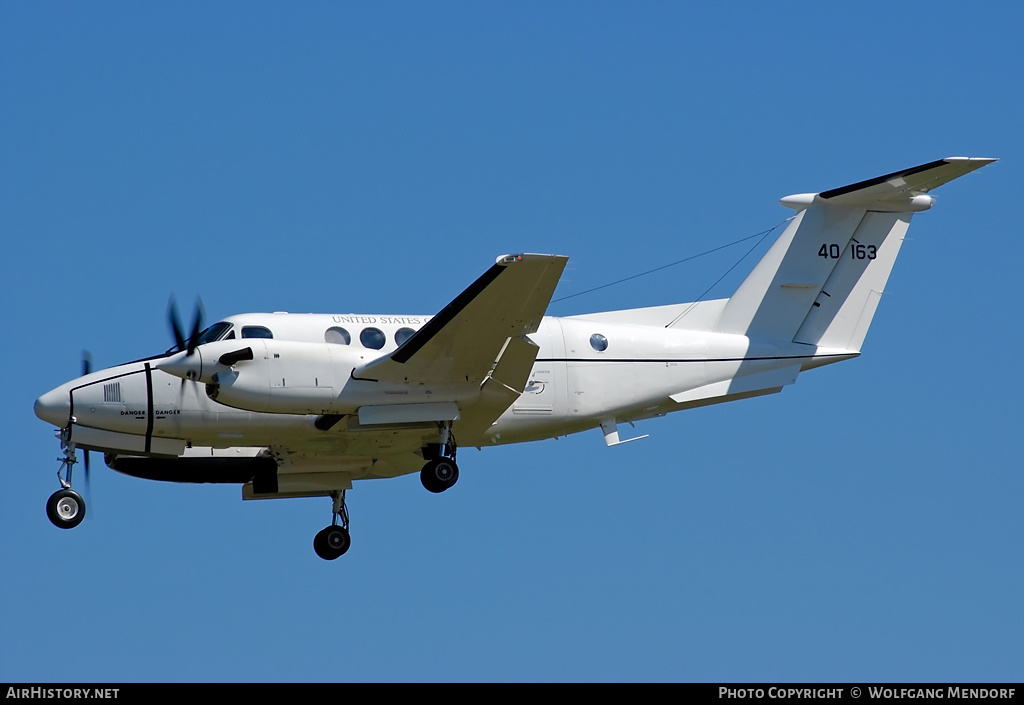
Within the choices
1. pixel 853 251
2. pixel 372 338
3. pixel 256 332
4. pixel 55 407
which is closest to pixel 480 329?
pixel 372 338

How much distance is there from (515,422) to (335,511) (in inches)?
150

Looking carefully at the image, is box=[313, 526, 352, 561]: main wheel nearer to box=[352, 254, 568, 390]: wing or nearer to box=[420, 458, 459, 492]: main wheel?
box=[420, 458, 459, 492]: main wheel

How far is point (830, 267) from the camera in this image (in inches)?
911

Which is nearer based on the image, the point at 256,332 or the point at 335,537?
the point at 256,332

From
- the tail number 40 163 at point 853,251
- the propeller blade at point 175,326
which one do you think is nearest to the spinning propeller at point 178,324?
the propeller blade at point 175,326

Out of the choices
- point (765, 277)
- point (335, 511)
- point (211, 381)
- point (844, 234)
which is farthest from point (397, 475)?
point (844, 234)

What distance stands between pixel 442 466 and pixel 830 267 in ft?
26.5

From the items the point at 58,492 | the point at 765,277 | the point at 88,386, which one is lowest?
the point at 58,492

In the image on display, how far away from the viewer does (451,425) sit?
2011 cm

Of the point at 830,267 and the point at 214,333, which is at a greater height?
the point at 830,267

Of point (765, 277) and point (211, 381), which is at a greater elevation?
point (765, 277)

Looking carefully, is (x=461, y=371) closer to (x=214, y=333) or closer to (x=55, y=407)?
(x=214, y=333)

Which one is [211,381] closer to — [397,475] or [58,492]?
[58,492]

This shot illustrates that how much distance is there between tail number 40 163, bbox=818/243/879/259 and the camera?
23.1m
